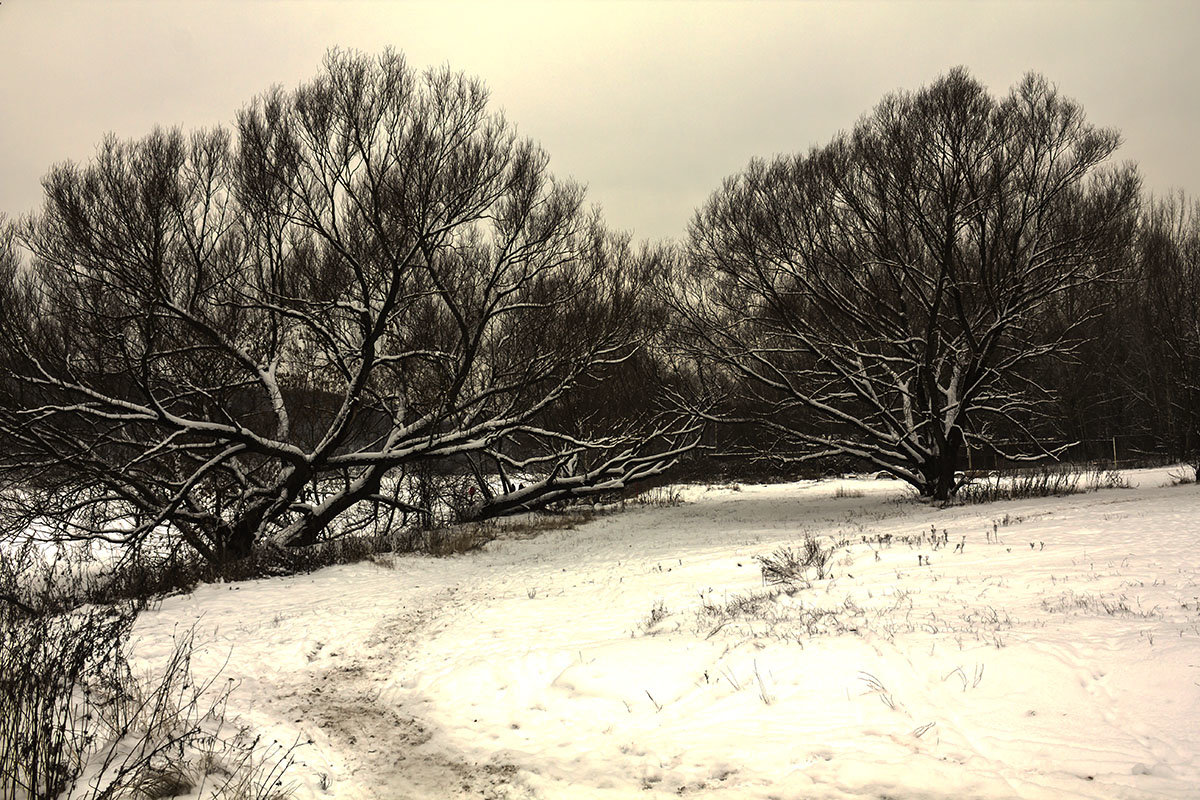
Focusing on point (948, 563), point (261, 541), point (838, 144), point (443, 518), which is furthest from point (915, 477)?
point (261, 541)

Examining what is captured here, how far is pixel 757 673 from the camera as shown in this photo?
17.9 feet

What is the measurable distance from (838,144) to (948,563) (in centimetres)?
1395

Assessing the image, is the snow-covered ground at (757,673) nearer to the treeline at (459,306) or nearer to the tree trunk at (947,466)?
the treeline at (459,306)

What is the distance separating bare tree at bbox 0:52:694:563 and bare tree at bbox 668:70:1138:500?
4675 millimetres

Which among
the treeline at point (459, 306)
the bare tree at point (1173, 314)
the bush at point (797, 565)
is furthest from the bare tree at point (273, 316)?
the bare tree at point (1173, 314)

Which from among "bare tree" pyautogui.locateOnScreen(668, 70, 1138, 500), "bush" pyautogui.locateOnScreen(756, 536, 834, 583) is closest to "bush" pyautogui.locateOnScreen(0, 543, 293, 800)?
"bush" pyautogui.locateOnScreen(756, 536, 834, 583)

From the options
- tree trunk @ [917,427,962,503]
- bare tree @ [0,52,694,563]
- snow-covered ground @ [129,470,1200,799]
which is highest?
bare tree @ [0,52,694,563]

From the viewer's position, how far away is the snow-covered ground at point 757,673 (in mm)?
4246

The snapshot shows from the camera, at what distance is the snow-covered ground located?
13.9ft

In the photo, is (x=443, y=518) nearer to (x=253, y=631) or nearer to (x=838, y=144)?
(x=253, y=631)

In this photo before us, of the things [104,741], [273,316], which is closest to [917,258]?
[273,316]

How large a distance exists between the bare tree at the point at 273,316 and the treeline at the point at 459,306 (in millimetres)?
75

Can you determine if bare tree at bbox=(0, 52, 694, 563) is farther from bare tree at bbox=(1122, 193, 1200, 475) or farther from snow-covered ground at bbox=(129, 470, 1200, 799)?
bare tree at bbox=(1122, 193, 1200, 475)

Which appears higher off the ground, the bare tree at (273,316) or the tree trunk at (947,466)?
the bare tree at (273,316)
